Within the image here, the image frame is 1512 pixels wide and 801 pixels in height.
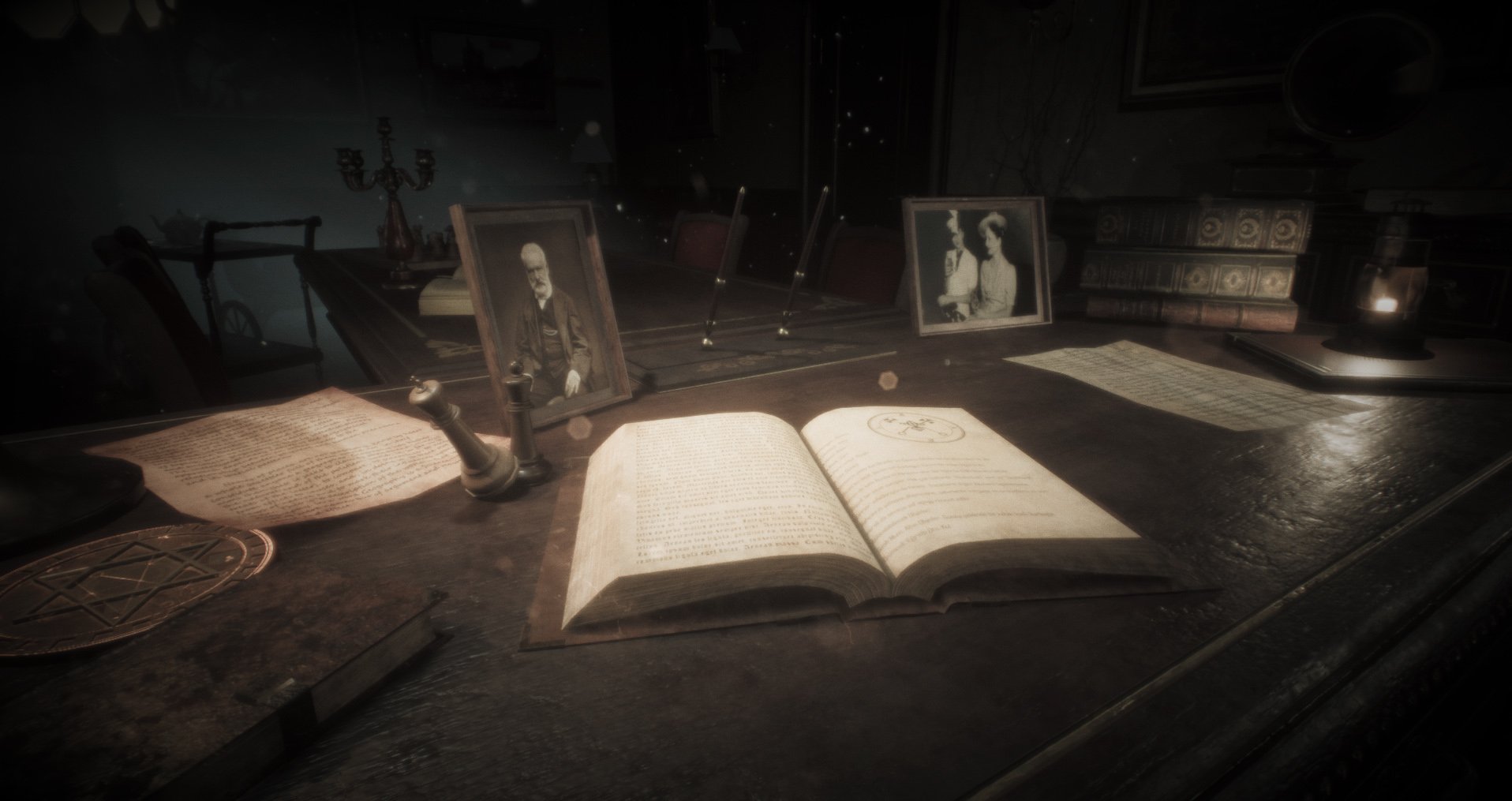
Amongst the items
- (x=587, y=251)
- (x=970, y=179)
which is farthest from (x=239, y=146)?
(x=587, y=251)

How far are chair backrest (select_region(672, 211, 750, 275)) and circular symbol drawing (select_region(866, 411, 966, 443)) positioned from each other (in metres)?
2.51

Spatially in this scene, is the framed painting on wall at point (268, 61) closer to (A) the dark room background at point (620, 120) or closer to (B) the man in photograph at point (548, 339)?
(A) the dark room background at point (620, 120)

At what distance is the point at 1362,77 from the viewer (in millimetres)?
1943

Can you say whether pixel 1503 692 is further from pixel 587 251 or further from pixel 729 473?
pixel 587 251

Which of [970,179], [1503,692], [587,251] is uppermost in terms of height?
[970,179]

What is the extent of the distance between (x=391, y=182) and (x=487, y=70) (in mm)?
4236

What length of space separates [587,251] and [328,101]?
20.6 ft

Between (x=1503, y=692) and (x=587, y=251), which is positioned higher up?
(x=587, y=251)

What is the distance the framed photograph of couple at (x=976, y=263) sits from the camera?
1478 mm

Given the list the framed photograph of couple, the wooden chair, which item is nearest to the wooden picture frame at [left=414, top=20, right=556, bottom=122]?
the wooden chair

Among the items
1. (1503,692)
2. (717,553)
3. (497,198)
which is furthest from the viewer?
(497,198)

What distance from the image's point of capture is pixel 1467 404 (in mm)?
1054

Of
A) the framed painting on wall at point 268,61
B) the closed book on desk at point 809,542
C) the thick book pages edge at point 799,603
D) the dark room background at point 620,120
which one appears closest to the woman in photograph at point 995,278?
the closed book on desk at point 809,542

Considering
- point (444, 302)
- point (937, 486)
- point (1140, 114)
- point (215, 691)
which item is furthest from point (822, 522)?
point (1140, 114)
